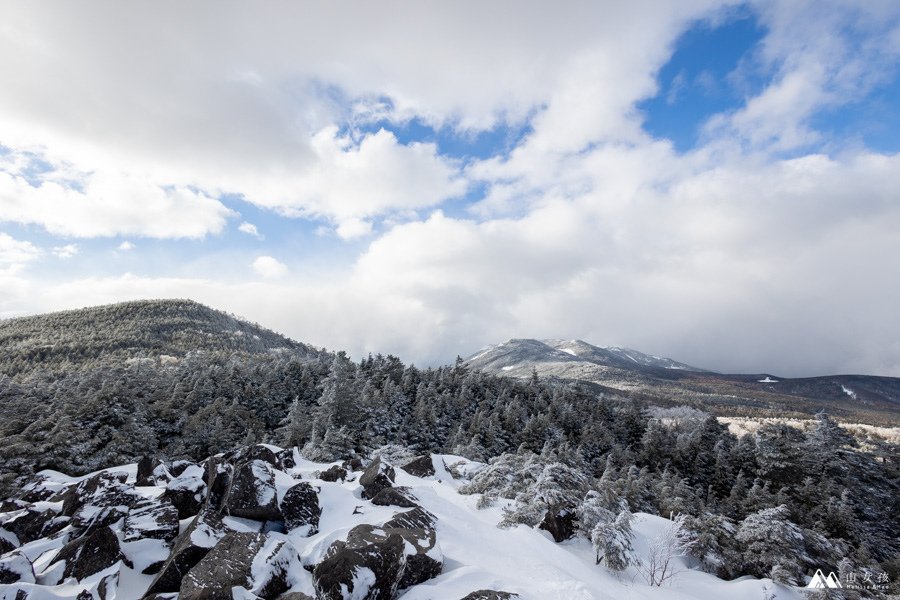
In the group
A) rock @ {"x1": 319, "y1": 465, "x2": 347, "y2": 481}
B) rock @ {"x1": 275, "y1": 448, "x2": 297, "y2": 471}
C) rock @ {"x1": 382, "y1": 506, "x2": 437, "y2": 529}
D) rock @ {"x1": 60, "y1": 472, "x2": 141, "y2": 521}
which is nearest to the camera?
rock @ {"x1": 382, "y1": 506, "x2": 437, "y2": 529}

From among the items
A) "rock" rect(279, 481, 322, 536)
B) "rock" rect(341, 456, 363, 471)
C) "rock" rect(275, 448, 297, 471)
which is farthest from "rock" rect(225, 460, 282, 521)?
"rock" rect(341, 456, 363, 471)

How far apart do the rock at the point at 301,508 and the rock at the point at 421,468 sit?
844cm

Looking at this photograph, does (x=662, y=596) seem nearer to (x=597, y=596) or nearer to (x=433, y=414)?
(x=597, y=596)

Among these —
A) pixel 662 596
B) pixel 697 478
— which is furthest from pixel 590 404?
pixel 662 596

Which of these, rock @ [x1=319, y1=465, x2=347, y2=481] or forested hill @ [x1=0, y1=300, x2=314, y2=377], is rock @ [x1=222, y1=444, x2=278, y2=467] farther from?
forested hill @ [x1=0, y1=300, x2=314, y2=377]

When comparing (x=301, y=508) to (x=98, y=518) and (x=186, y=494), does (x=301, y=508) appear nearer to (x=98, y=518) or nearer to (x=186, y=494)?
(x=186, y=494)

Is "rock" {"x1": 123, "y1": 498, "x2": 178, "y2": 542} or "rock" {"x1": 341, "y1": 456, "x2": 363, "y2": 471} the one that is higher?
"rock" {"x1": 123, "y1": 498, "x2": 178, "y2": 542}

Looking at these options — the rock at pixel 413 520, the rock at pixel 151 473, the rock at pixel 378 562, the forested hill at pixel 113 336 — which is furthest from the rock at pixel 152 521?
the forested hill at pixel 113 336

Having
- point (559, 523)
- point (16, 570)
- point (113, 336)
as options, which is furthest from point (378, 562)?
point (113, 336)

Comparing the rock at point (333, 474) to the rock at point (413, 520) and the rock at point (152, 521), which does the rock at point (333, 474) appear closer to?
the rock at point (152, 521)

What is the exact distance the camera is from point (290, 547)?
1163 centimetres

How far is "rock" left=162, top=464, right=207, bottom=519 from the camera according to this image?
49.8ft

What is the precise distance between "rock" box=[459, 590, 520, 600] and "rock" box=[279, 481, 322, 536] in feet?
23.3

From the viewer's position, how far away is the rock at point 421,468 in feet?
74.5
